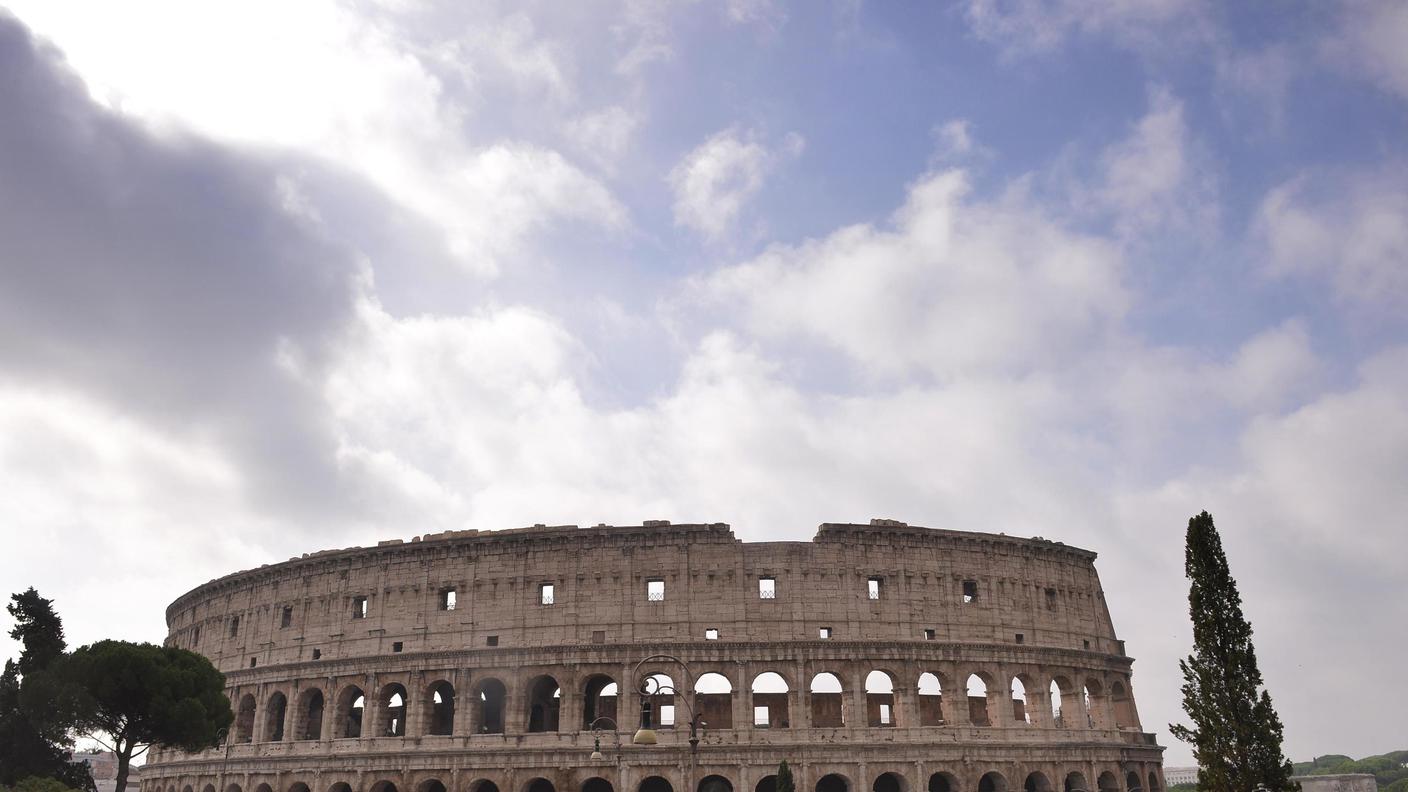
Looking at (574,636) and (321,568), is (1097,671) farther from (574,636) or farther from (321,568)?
(321,568)

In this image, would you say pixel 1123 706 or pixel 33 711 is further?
pixel 1123 706

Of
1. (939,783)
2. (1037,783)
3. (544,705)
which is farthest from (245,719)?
(1037,783)

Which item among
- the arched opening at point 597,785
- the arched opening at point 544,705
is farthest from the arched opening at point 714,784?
the arched opening at point 544,705

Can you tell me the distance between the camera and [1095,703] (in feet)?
144

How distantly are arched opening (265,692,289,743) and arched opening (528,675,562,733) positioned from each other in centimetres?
1111

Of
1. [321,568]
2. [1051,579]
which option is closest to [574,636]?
[321,568]

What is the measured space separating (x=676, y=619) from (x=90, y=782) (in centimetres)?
2732

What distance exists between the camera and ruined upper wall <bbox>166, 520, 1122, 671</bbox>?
4016cm

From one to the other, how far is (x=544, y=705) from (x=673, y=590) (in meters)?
8.16

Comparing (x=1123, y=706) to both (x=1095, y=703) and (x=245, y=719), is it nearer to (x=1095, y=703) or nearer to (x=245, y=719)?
(x=1095, y=703)

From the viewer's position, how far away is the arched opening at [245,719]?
45.2 metres

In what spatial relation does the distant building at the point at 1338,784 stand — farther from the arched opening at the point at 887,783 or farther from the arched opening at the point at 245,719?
the arched opening at the point at 245,719

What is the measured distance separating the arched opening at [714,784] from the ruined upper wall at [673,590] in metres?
5.38

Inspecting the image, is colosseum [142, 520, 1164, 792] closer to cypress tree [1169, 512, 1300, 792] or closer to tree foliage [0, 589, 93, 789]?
tree foliage [0, 589, 93, 789]
